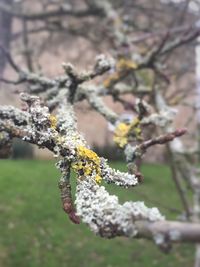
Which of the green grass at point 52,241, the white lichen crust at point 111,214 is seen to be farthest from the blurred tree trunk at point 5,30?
the white lichen crust at point 111,214

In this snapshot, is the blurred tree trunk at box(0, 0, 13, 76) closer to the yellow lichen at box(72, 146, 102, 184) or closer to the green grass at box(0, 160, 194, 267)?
the green grass at box(0, 160, 194, 267)

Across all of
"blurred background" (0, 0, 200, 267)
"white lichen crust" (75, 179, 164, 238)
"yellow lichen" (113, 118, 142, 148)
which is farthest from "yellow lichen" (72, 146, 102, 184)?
"blurred background" (0, 0, 200, 267)

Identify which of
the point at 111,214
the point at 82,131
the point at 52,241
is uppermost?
the point at 82,131

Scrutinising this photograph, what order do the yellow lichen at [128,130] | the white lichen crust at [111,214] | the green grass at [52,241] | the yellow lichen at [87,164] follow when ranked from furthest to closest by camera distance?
the green grass at [52,241] → the yellow lichen at [128,130] → the yellow lichen at [87,164] → the white lichen crust at [111,214]

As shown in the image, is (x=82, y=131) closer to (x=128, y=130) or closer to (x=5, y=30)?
(x=5, y=30)

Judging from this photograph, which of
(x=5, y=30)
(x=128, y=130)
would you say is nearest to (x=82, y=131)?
(x=5, y=30)

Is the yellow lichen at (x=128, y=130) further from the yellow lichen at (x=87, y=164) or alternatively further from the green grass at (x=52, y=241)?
the green grass at (x=52, y=241)

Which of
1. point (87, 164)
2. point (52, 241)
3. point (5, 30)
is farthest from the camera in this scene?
point (52, 241)

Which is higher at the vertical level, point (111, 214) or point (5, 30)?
point (5, 30)

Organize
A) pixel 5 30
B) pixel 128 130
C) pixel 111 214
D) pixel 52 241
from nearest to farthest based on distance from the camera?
1. pixel 111 214
2. pixel 128 130
3. pixel 5 30
4. pixel 52 241
